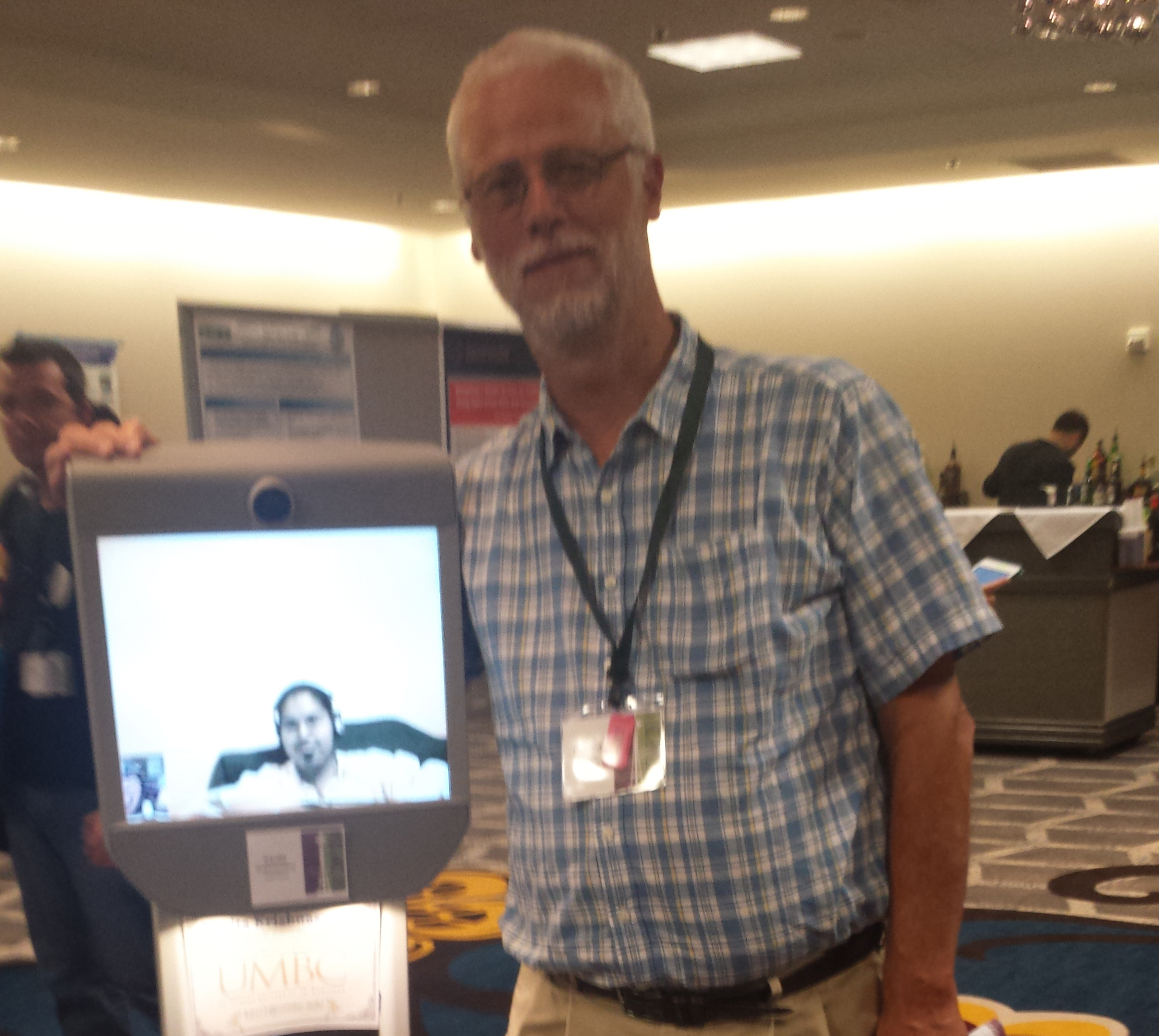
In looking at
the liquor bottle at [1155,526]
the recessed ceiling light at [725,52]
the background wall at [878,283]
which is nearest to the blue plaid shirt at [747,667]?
the recessed ceiling light at [725,52]

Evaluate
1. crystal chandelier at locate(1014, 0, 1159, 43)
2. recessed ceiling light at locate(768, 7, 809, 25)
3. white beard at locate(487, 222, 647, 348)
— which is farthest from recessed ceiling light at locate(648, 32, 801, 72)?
white beard at locate(487, 222, 647, 348)

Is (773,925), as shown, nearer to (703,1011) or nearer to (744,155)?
(703,1011)

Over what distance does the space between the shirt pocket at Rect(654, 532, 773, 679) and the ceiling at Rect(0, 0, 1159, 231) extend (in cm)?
402

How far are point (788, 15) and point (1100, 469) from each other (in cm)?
441

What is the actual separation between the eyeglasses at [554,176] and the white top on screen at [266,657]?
1.24 ft

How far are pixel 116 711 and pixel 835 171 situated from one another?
7.59m

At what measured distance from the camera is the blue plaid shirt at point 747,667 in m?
1.16

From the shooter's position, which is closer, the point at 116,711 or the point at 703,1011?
the point at 116,711

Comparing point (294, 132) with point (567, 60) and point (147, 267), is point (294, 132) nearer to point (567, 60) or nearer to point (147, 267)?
point (147, 267)

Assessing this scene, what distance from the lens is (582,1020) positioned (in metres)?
1.25

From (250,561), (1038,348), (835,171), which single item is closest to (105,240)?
(835,171)

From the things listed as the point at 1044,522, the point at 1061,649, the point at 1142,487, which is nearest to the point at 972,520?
the point at 1044,522

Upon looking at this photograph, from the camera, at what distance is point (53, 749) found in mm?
2398

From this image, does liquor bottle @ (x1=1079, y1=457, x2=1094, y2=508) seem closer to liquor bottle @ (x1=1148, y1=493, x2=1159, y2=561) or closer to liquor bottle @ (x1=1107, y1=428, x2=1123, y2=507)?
liquor bottle @ (x1=1107, y1=428, x2=1123, y2=507)
